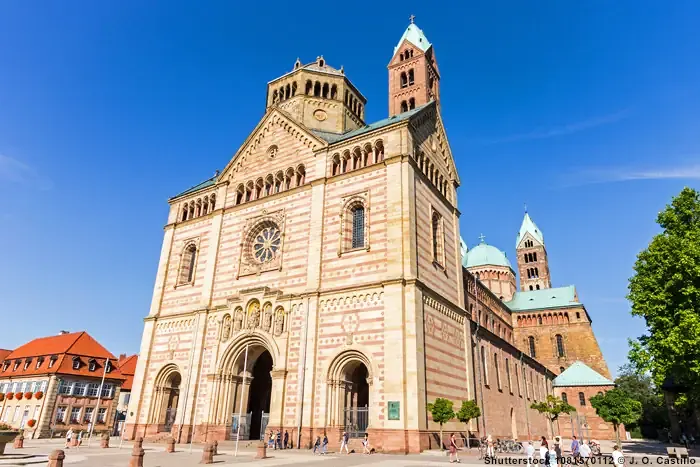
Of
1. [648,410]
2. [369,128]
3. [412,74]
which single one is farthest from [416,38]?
[648,410]

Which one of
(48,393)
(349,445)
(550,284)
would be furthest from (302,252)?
(550,284)

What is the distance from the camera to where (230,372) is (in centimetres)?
3109

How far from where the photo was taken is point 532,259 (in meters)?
88.5

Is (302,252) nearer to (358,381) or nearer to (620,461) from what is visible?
(358,381)

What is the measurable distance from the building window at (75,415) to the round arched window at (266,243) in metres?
32.5

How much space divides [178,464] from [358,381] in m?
13.9

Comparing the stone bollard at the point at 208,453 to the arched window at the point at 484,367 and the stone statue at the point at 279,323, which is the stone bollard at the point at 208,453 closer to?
the stone statue at the point at 279,323

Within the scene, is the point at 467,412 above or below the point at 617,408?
below

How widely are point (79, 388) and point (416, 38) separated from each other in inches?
2007

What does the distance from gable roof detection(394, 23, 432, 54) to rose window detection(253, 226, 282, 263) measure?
21.7m

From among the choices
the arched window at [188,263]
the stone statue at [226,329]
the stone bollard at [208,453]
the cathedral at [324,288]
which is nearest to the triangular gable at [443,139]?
the cathedral at [324,288]

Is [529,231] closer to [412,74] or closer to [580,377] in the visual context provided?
[580,377]

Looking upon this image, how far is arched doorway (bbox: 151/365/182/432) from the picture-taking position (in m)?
33.8

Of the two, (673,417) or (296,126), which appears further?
(673,417)
